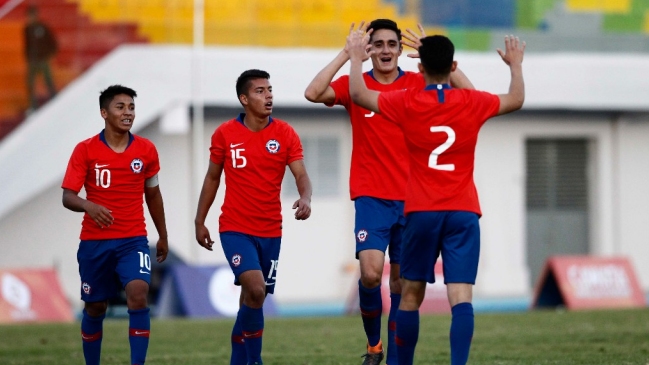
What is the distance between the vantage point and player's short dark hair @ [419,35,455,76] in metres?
7.45

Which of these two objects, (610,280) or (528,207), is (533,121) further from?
(610,280)

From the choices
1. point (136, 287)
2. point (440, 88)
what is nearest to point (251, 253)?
point (136, 287)

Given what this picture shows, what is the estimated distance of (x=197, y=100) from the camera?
70.7 ft

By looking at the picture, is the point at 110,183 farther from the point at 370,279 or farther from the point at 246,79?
the point at 370,279

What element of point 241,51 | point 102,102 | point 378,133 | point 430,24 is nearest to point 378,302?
point 378,133

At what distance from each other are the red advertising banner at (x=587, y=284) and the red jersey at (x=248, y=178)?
34.8ft

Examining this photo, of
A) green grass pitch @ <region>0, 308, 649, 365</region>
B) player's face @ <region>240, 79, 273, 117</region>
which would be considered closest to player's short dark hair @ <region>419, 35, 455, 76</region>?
player's face @ <region>240, 79, 273, 117</region>

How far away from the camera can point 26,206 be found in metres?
22.2

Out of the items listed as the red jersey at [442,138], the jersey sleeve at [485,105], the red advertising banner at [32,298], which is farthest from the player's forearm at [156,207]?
the red advertising banner at [32,298]

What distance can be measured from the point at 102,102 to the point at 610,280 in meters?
12.6

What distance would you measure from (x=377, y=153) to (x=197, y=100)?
12.9 m

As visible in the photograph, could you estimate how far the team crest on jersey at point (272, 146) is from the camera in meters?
8.98

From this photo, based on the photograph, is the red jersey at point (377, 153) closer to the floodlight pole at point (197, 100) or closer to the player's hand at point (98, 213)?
the player's hand at point (98, 213)

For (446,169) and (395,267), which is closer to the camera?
(446,169)
